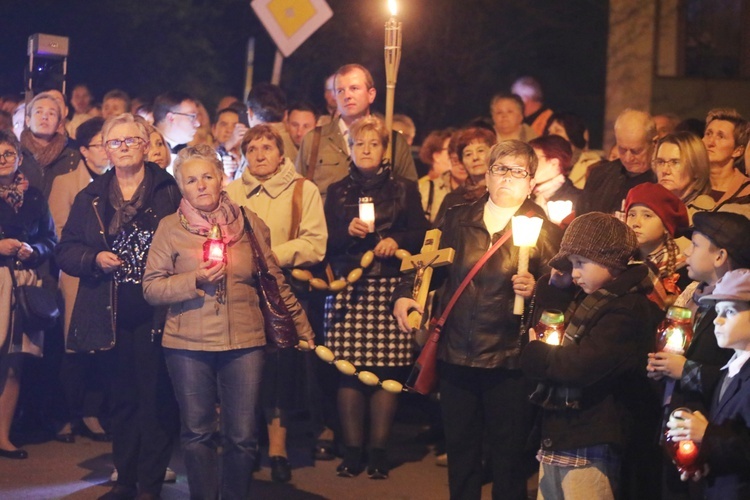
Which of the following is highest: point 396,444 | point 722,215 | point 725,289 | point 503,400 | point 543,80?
point 543,80

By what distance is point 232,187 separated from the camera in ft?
27.9

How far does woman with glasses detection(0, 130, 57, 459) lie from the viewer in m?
8.48

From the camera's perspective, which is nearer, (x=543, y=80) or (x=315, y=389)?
(x=315, y=389)

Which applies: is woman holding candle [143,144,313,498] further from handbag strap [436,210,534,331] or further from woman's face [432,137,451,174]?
woman's face [432,137,451,174]

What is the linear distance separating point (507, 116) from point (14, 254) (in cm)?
444

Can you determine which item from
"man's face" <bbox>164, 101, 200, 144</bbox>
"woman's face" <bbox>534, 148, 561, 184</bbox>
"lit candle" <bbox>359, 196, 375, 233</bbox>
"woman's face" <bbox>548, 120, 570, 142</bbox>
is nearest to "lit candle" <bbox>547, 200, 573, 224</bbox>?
"woman's face" <bbox>534, 148, 561, 184</bbox>

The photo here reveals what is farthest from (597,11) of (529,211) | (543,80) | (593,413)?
(593,413)

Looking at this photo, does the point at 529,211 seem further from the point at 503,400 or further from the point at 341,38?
the point at 341,38

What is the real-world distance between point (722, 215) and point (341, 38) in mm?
13616

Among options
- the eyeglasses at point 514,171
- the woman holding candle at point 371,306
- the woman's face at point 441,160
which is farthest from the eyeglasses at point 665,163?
the woman's face at point 441,160

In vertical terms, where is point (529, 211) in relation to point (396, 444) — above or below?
above

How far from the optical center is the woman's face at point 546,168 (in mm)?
8195

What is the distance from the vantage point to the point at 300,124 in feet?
35.2

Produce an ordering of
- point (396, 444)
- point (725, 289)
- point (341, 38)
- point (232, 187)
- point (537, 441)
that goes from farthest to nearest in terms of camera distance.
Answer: point (341, 38) < point (396, 444) < point (232, 187) < point (537, 441) < point (725, 289)
